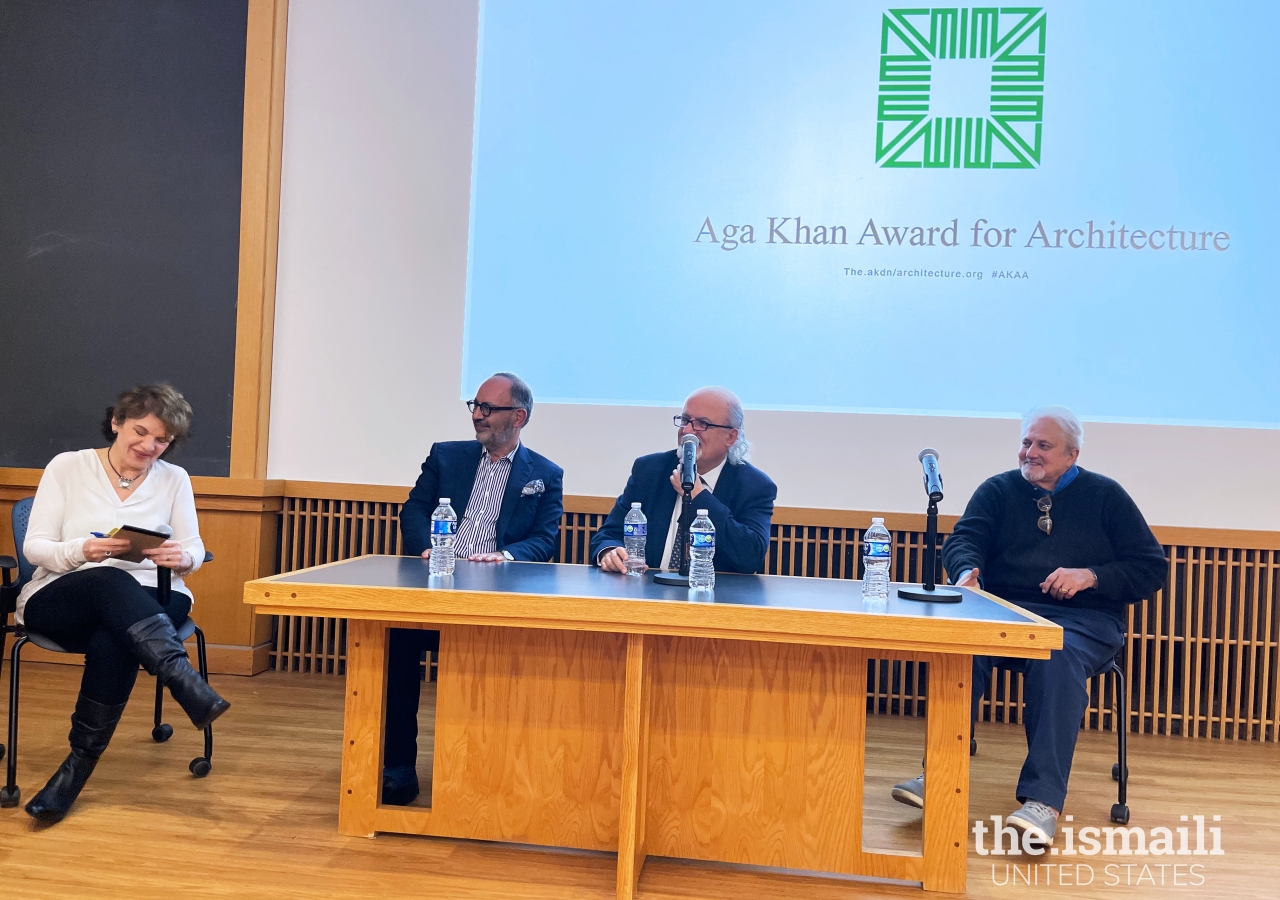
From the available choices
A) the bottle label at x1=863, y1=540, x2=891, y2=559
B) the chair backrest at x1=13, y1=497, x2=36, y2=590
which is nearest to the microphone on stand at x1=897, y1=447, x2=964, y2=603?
the bottle label at x1=863, y1=540, x2=891, y2=559

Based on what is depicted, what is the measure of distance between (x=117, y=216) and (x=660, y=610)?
359 cm

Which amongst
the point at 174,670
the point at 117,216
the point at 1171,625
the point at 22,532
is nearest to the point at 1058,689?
the point at 1171,625

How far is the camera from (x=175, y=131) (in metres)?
4.35

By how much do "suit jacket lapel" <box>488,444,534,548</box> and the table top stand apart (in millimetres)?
864

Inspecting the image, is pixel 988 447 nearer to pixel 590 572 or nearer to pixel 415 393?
pixel 590 572

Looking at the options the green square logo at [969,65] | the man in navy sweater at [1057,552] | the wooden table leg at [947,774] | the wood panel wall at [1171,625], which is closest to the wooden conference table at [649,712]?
the wooden table leg at [947,774]

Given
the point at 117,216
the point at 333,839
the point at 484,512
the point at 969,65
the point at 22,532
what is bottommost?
the point at 333,839

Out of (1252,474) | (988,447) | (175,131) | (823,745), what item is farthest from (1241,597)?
(175,131)

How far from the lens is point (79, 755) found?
2459 millimetres

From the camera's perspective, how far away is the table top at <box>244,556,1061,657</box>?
202cm

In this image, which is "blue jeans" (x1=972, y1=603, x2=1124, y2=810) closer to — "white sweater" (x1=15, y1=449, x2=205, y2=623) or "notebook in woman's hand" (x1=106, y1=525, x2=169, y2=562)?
"notebook in woman's hand" (x1=106, y1=525, x2=169, y2=562)

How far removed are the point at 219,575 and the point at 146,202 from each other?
171 centimetres

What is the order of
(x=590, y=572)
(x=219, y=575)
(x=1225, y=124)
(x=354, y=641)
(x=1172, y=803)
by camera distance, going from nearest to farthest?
(x=354, y=641), (x=590, y=572), (x=1172, y=803), (x=1225, y=124), (x=219, y=575)

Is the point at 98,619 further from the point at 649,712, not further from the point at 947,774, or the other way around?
the point at 947,774
